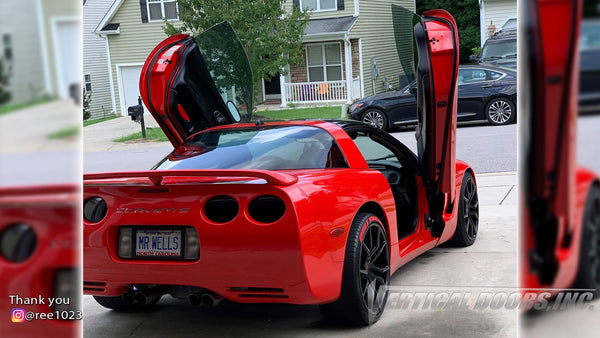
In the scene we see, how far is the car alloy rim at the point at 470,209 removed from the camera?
573cm

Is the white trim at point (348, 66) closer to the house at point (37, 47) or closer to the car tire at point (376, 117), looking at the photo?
the car tire at point (376, 117)

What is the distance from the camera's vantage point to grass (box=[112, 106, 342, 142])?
1975 centimetres

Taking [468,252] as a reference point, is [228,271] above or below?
above

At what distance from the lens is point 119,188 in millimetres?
3816

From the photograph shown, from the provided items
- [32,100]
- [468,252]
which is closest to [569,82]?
[32,100]

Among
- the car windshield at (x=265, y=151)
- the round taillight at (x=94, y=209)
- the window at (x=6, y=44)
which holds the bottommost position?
the round taillight at (x=94, y=209)

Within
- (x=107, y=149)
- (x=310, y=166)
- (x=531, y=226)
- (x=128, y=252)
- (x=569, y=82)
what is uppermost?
(x=569, y=82)

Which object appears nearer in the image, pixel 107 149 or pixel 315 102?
pixel 107 149

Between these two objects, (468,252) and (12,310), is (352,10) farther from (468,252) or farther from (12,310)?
(12,310)

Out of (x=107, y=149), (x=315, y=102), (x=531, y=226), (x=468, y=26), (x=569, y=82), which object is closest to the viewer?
(x=569, y=82)

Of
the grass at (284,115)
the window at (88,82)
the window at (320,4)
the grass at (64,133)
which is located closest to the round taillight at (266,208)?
the grass at (64,133)

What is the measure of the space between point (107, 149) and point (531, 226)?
1754 centimetres

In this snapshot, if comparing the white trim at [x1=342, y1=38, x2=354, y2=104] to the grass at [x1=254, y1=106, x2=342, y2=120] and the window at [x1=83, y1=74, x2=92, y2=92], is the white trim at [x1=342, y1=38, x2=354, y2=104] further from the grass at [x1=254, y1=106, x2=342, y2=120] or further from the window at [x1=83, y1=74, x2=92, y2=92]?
the window at [x1=83, y1=74, x2=92, y2=92]

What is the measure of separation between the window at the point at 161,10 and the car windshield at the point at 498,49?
12.5 meters
